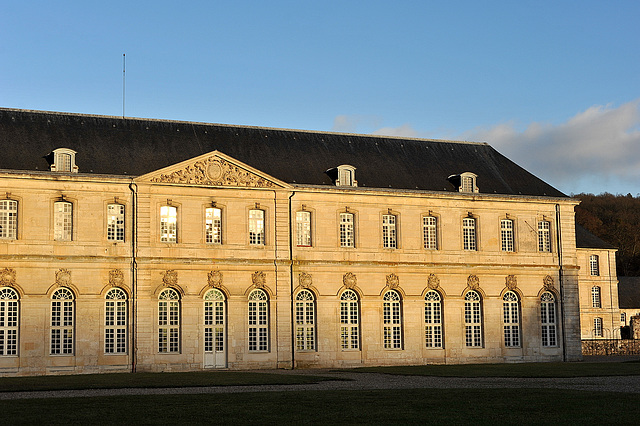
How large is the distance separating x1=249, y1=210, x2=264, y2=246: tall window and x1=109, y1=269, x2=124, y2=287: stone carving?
5.51 m

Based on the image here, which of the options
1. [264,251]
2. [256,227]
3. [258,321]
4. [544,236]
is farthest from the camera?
[544,236]

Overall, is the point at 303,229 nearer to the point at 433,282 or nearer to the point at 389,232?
the point at 389,232

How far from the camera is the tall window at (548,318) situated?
4216 cm

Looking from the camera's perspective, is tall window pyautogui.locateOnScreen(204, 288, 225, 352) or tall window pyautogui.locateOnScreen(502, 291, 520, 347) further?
tall window pyautogui.locateOnScreen(502, 291, 520, 347)

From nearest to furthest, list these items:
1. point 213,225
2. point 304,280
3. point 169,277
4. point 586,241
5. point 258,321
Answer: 1. point 169,277
2. point 213,225
3. point 258,321
4. point 304,280
5. point 586,241

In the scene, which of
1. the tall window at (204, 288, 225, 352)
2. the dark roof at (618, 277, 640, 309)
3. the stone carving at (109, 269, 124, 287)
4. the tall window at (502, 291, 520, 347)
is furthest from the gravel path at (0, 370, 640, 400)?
the dark roof at (618, 277, 640, 309)

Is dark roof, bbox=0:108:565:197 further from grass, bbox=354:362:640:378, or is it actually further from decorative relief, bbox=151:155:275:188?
grass, bbox=354:362:640:378

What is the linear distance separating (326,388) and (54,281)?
592 inches

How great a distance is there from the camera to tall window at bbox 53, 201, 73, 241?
35.2m

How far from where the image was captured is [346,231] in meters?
39.6

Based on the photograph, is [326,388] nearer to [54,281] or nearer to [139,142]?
[54,281]

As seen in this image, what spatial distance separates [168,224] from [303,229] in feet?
19.0

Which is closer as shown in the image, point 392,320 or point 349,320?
point 349,320

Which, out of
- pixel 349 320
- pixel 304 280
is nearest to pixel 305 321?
pixel 304 280
